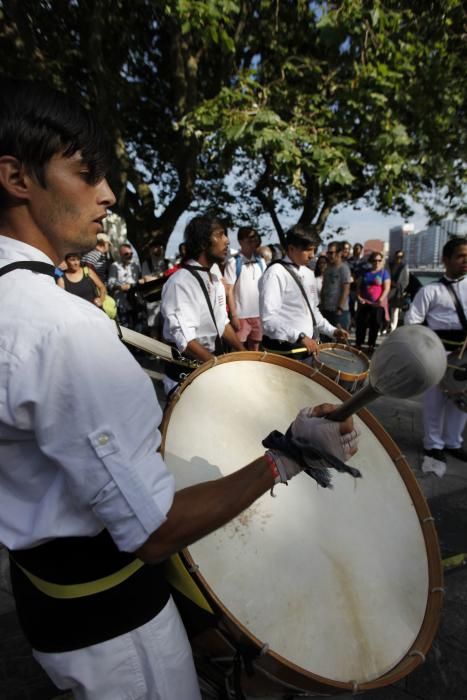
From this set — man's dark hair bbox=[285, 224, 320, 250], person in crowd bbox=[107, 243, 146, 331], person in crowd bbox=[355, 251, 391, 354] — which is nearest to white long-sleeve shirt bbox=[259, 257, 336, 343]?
man's dark hair bbox=[285, 224, 320, 250]

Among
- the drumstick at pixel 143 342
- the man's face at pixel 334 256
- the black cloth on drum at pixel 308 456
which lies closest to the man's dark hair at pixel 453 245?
the drumstick at pixel 143 342

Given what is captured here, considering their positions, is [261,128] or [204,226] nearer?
[204,226]

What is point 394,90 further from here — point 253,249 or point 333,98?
point 253,249

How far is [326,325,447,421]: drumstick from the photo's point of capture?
2.56ft

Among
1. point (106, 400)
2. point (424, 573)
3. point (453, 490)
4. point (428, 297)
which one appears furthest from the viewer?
point (428, 297)

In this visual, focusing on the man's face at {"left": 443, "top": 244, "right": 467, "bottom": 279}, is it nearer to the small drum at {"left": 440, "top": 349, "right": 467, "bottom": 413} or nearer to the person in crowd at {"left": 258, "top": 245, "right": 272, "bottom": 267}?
the small drum at {"left": 440, "top": 349, "right": 467, "bottom": 413}

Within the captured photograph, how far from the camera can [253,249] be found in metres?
5.71

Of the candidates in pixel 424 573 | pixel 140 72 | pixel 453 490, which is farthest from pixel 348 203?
pixel 424 573

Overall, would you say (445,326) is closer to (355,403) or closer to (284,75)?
(355,403)

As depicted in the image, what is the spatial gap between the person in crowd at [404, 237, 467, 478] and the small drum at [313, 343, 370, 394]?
0.69 metres

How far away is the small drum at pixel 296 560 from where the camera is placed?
0.97 metres

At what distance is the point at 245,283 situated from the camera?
566 cm

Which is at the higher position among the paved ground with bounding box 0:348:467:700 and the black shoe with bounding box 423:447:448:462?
the paved ground with bounding box 0:348:467:700

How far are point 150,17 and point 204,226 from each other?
6786 mm
